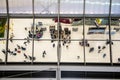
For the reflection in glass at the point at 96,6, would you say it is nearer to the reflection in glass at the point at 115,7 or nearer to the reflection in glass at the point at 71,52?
the reflection in glass at the point at 115,7

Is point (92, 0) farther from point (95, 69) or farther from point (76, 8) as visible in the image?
point (95, 69)

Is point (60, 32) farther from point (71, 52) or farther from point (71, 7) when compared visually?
point (71, 7)

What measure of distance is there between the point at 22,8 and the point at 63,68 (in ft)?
8.86

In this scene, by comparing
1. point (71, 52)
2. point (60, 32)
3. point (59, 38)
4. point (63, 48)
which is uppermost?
point (60, 32)

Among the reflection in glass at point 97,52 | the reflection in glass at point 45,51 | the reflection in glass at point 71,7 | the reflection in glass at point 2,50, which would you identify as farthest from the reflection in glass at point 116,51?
the reflection in glass at point 2,50

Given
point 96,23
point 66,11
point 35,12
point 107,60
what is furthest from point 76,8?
point 107,60

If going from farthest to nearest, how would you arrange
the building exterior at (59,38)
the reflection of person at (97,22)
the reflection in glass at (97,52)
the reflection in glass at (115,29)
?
the reflection of person at (97,22) → the reflection in glass at (115,29) → the reflection in glass at (97,52) → the building exterior at (59,38)

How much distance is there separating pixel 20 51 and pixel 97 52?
105 inches

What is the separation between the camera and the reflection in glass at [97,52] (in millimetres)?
8023

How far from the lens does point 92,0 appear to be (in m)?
8.38

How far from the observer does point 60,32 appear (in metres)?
8.27

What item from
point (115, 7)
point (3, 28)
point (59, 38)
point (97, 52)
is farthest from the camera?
point (115, 7)

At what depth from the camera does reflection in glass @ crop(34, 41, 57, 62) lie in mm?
8086

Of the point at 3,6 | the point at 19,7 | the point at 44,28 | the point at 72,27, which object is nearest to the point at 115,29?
the point at 72,27
